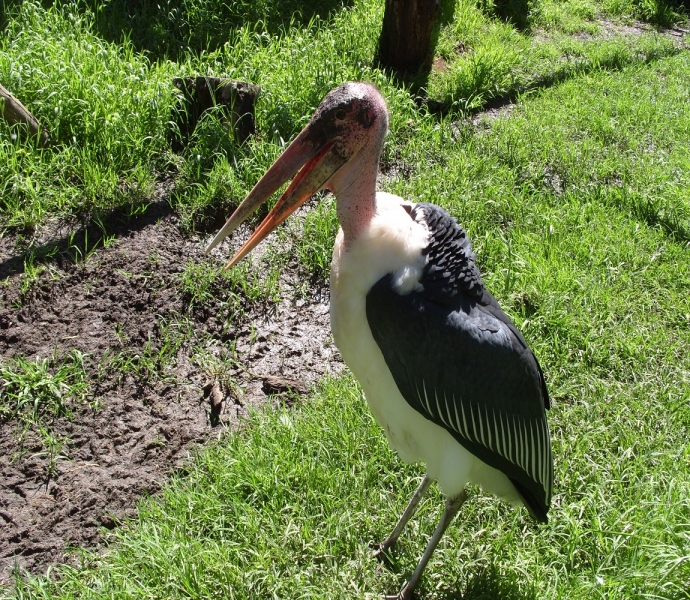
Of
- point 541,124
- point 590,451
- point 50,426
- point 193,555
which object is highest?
point 541,124

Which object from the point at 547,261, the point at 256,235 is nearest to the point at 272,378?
the point at 256,235

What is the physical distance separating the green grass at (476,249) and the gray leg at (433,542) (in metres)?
0.10

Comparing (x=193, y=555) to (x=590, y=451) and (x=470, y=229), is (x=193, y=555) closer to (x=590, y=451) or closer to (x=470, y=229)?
(x=590, y=451)

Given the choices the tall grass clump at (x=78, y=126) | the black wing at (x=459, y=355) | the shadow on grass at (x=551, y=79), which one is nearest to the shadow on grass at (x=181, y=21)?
the tall grass clump at (x=78, y=126)

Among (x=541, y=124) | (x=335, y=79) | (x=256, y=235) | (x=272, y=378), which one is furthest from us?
(x=541, y=124)

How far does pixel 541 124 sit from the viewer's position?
17.4 feet

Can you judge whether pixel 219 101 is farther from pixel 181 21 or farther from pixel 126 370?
pixel 126 370

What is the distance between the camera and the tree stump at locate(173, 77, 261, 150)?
4.34 meters

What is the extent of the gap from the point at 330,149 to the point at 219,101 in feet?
8.32

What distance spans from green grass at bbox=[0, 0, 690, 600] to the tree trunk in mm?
178

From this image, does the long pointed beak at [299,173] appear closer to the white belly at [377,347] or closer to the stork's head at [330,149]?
the stork's head at [330,149]

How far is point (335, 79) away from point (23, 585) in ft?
12.6

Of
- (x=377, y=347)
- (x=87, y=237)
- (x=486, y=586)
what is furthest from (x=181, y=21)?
(x=486, y=586)

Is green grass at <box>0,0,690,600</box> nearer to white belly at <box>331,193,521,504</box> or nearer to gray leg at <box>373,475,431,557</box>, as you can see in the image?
gray leg at <box>373,475,431,557</box>
